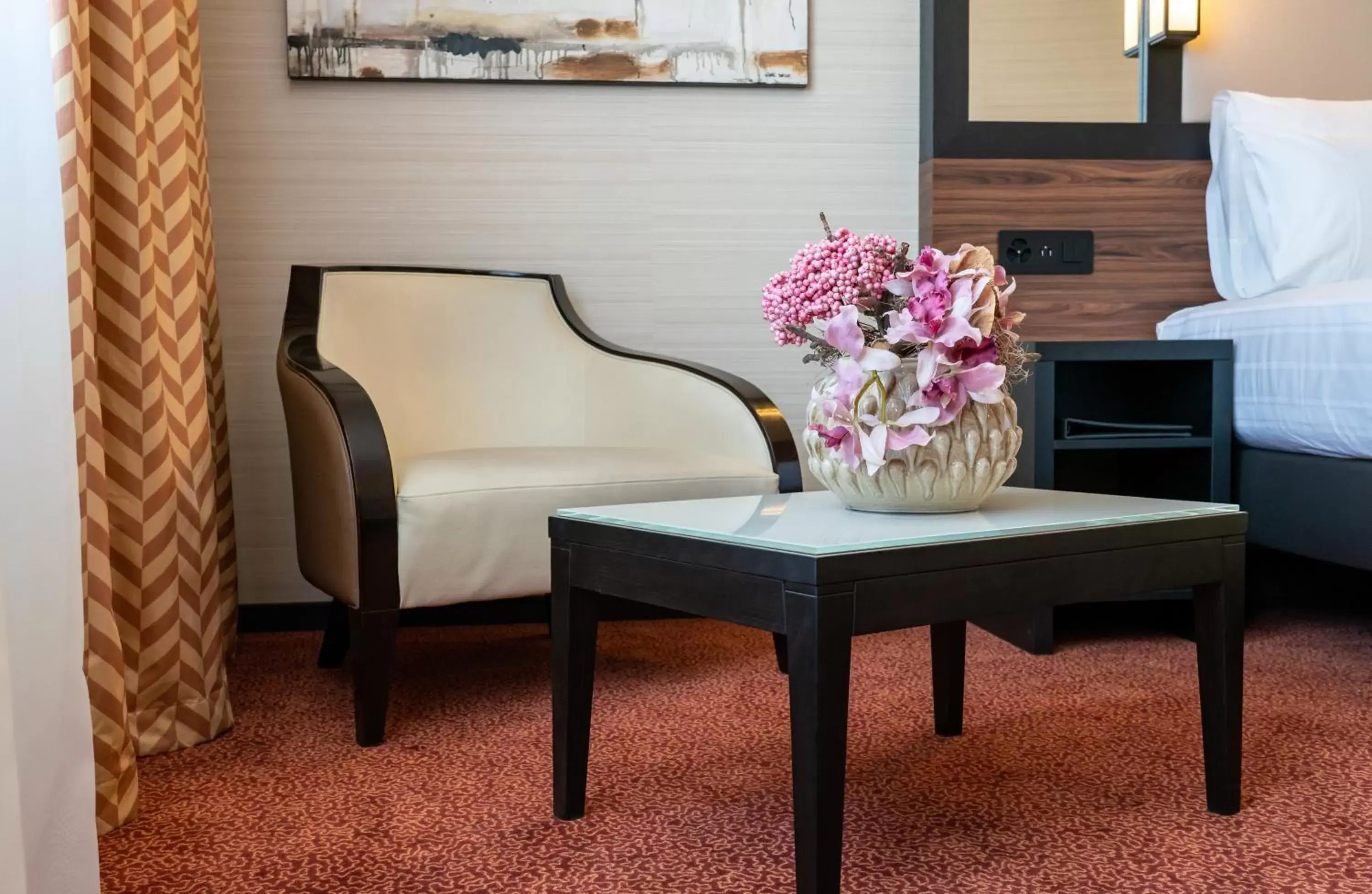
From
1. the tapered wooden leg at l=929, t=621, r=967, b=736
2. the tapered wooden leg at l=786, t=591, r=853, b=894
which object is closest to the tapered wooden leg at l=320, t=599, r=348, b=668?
the tapered wooden leg at l=929, t=621, r=967, b=736

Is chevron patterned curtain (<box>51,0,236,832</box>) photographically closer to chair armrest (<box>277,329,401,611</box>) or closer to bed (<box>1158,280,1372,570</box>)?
chair armrest (<box>277,329,401,611</box>)

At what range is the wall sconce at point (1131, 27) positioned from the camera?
8.98 feet

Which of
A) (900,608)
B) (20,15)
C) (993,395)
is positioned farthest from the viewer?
(993,395)

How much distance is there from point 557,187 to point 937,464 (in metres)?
1.56

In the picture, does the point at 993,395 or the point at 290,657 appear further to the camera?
the point at 290,657

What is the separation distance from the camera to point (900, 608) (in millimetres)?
1048

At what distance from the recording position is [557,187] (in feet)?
8.41

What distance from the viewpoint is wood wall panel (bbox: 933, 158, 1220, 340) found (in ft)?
8.61

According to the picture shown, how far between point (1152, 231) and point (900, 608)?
6.52ft

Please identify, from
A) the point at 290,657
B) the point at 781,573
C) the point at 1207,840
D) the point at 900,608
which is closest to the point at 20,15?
the point at 781,573

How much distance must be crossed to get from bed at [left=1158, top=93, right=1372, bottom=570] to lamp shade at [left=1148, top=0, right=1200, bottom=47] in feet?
0.70

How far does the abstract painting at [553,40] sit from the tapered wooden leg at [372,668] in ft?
4.43

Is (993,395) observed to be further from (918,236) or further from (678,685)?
(918,236)

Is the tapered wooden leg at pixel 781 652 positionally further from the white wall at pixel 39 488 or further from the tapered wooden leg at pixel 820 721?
the white wall at pixel 39 488
